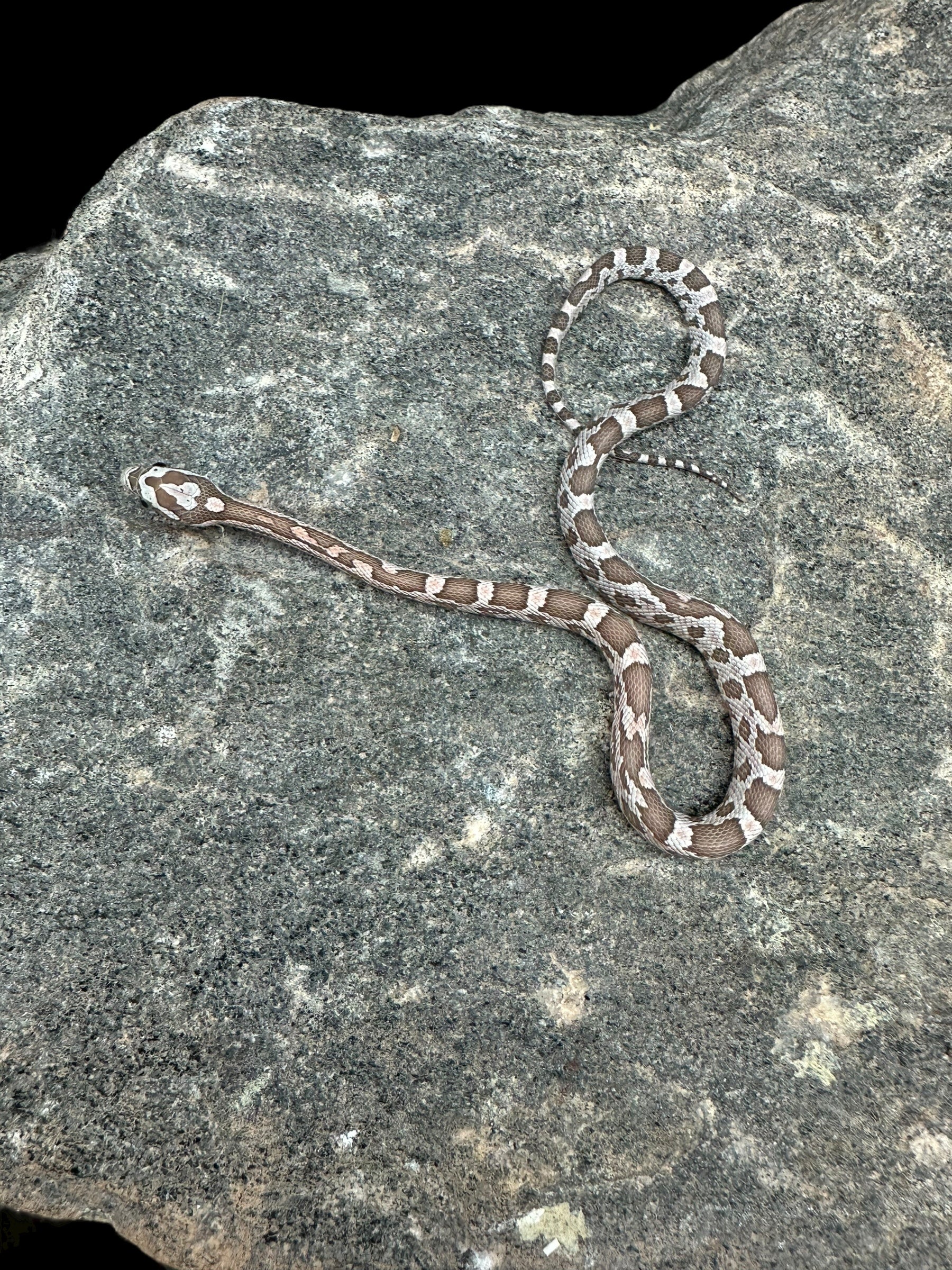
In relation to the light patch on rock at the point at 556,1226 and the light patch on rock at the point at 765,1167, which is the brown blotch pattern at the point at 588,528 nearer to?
the light patch on rock at the point at 765,1167

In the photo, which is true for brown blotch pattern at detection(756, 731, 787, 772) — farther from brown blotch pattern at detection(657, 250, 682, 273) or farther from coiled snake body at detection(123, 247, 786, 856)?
brown blotch pattern at detection(657, 250, 682, 273)

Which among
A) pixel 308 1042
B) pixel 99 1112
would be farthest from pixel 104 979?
pixel 308 1042

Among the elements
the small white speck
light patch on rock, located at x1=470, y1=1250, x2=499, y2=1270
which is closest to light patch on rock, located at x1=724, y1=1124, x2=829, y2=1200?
light patch on rock, located at x1=470, y1=1250, x2=499, y2=1270

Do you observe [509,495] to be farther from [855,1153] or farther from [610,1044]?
[855,1153]

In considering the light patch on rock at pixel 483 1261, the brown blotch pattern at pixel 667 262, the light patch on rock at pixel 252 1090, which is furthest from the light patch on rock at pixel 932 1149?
the brown blotch pattern at pixel 667 262

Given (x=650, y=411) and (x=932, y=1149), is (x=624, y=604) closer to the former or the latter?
(x=650, y=411)
